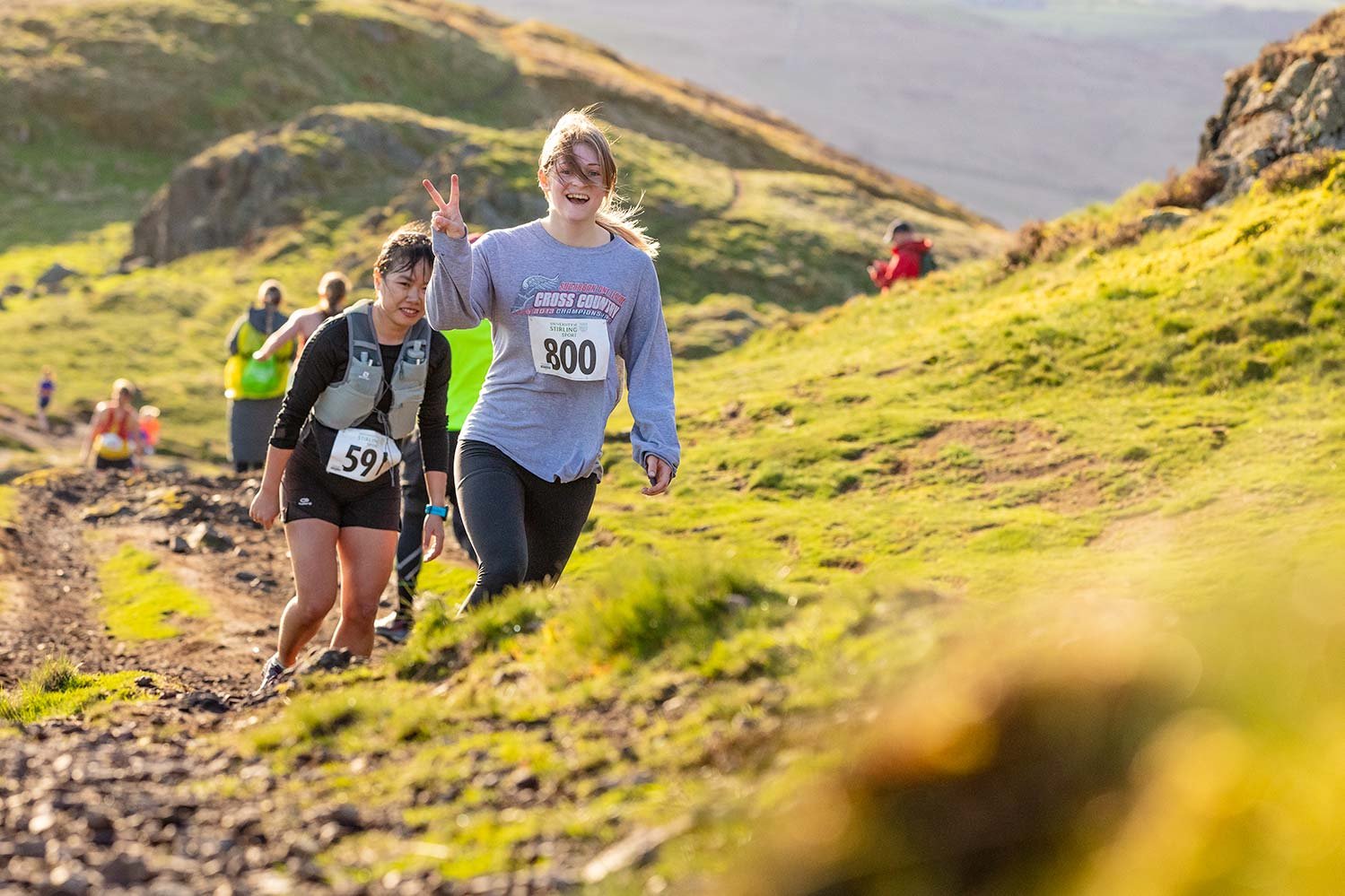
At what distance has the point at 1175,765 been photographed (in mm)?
3605

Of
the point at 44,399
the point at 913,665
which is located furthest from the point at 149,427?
the point at 913,665

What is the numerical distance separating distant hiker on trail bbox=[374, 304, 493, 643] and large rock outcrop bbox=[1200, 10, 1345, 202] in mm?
14012

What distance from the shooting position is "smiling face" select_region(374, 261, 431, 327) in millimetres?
8023

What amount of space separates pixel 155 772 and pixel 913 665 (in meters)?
2.92

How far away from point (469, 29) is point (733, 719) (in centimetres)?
10092

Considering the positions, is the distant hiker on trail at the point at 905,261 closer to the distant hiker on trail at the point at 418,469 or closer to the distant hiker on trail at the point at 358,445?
the distant hiker on trail at the point at 418,469

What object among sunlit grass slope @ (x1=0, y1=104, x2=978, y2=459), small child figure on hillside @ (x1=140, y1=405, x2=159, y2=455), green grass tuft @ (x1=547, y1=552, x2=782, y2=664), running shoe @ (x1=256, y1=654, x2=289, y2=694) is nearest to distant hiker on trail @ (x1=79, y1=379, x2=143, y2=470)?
small child figure on hillside @ (x1=140, y1=405, x2=159, y2=455)

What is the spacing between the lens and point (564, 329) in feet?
23.9

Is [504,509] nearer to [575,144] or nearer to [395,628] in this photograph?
[575,144]

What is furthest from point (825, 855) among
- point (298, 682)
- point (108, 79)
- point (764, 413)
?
point (108, 79)

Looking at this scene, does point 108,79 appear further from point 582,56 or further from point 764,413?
point 764,413

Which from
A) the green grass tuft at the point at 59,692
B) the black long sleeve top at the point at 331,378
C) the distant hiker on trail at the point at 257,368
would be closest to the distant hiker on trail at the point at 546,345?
the black long sleeve top at the point at 331,378

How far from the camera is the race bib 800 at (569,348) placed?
7.28 meters

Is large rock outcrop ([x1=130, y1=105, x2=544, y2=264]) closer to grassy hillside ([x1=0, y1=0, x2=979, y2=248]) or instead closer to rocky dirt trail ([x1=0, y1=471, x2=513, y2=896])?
grassy hillside ([x1=0, y1=0, x2=979, y2=248])
